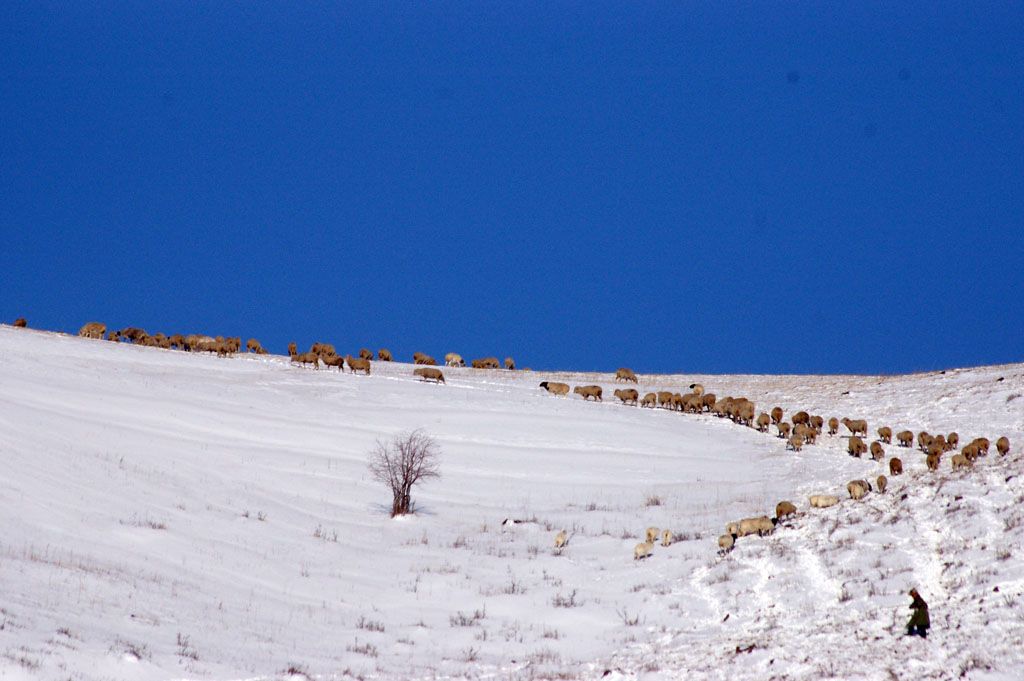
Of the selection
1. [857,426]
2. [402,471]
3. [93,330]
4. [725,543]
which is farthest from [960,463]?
[93,330]

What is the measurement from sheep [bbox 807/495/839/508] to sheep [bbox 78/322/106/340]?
3310cm

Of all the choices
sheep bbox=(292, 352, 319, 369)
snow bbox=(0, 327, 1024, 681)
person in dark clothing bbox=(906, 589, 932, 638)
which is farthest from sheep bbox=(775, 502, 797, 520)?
sheep bbox=(292, 352, 319, 369)

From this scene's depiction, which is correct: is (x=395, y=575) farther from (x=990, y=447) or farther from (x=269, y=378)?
(x=269, y=378)

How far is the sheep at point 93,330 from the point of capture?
143 ft

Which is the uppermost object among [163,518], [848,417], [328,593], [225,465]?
[848,417]

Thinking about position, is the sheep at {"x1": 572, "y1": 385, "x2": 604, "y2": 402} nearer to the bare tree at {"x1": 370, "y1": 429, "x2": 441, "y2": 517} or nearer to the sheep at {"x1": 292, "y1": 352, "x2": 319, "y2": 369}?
the sheep at {"x1": 292, "y1": 352, "x2": 319, "y2": 369}

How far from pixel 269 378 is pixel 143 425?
10.4 meters

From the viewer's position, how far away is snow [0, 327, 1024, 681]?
44.5 feet

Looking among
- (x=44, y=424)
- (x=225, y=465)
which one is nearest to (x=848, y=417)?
(x=225, y=465)

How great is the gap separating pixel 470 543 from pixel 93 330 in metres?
29.1

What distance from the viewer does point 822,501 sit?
72.9 feet

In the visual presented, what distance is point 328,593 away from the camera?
1753cm

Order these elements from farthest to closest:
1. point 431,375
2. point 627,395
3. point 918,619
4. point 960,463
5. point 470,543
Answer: point 431,375 → point 627,395 → point 960,463 → point 470,543 → point 918,619

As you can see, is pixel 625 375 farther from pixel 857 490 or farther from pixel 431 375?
pixel 857 490
